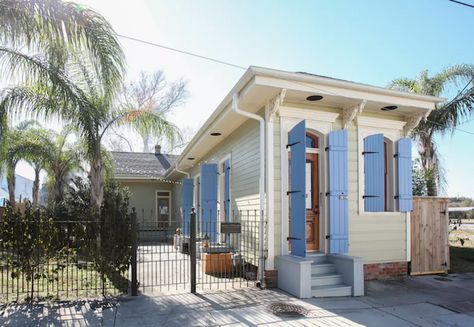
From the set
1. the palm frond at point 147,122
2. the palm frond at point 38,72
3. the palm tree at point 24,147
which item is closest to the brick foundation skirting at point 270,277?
the palm frond at point 38,72

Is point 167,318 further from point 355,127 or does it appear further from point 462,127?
point 462,127

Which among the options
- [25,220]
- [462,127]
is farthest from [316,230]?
[462,127]

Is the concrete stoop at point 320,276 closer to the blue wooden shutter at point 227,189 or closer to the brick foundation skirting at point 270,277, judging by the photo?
the brick foundation skirting at point 270,277

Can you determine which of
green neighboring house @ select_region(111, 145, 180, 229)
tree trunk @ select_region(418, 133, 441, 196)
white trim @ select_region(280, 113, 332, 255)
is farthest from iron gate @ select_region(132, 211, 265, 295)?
green neighboring house @ select_region(111, 145, 180, 229)

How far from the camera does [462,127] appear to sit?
11719mm

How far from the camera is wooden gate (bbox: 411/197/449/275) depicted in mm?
8188

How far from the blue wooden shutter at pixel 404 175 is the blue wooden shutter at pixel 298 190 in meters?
2.52

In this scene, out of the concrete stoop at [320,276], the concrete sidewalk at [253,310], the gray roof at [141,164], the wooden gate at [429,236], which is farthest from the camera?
the gray roof at [141,164]

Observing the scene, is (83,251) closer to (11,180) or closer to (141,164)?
(11,180)

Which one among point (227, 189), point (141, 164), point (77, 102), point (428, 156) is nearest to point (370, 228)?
point (227, 189)

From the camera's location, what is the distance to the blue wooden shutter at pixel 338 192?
23.3 ft

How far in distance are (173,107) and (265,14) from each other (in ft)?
73.9

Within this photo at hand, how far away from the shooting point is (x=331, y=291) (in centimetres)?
638

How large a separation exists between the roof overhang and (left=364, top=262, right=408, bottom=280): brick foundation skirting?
3061 millimetres
